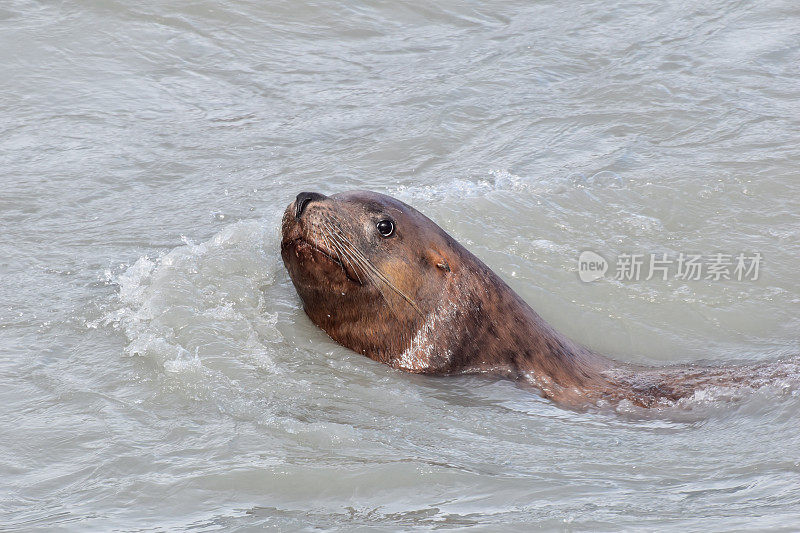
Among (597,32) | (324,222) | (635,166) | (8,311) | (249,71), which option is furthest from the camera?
(597,32)

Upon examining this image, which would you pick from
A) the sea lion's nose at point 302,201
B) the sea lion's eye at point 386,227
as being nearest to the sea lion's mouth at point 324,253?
the sea lion's nose at point 302,201

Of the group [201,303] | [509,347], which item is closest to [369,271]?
[509,347]

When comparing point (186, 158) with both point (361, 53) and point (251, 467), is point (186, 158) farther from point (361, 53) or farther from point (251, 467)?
point (251, 467)

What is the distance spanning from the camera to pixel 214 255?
21.4 feet

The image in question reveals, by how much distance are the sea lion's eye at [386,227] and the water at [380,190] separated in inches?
27.3

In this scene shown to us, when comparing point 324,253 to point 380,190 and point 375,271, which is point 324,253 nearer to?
point 375,271

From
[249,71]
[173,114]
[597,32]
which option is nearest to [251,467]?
[173,114]

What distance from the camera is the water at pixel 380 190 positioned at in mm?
3943

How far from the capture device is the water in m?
3.94

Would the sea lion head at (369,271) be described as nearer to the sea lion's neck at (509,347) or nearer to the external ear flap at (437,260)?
the external ear flap at (437,260)

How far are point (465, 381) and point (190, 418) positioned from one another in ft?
4.80

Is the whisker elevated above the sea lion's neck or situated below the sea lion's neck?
above

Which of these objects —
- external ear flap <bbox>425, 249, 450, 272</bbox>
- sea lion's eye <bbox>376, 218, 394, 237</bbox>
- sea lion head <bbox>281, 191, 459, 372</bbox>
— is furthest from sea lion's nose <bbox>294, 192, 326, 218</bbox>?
external ear flap <bbox>425, 249, 450, 272</bbox>

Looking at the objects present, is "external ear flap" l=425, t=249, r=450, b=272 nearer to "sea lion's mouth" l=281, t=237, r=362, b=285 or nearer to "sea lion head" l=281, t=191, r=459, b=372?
"sea lion head" l=281, t=191, r=459, b=372
